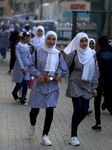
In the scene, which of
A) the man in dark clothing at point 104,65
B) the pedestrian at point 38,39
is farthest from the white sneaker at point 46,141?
the pedestrian at point 38,39

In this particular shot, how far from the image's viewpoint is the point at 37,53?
22.6ft

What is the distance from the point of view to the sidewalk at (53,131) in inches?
270

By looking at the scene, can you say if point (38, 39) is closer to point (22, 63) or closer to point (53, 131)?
point (22, 63)

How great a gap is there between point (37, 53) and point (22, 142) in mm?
1327

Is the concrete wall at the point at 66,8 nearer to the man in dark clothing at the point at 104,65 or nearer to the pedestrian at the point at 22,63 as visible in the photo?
the pedestrian at the point at 22,63

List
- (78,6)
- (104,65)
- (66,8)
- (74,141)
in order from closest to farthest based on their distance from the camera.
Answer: (74,141) < (104,65) < (66,8) < (78,6)

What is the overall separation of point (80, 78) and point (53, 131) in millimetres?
1261

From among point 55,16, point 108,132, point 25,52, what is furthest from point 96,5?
Result: point 108,132

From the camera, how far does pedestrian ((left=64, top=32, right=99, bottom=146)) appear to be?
23.0ft

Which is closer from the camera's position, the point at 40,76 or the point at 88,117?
the point at 40,76

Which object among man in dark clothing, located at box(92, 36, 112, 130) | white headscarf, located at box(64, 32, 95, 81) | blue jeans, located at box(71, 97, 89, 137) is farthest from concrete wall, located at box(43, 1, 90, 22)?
blue jeans, located at box(71, 97, 89, 137)

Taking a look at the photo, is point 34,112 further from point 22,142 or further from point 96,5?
point 96,5

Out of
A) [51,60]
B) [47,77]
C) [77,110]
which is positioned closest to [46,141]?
[77,110]

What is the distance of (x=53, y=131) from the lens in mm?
7867
